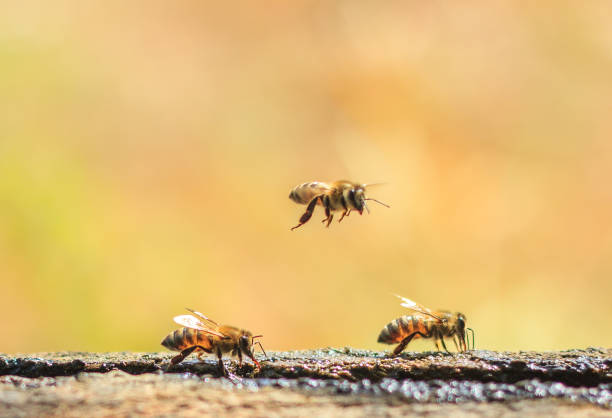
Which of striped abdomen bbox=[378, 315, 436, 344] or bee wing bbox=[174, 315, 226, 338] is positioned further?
striped abdomen bbox=[378, 315, 436, 344]

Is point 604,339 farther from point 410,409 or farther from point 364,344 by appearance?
point 410,409

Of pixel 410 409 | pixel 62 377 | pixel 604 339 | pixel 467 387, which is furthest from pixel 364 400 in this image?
pixel 604 339

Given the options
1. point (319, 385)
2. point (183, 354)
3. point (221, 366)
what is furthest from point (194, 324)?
point (319, 385)

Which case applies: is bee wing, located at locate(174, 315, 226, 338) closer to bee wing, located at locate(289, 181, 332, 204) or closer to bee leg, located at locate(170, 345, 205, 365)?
bee leg, located at locate(170, 345, 205, 365)

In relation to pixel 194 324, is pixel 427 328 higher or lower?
higher

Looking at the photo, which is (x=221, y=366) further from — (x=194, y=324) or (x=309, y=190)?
(x=309, y=190)

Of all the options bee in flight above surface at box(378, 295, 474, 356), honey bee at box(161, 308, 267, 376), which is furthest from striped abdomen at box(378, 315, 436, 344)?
honey bee at box(161, 308, 267, 376)

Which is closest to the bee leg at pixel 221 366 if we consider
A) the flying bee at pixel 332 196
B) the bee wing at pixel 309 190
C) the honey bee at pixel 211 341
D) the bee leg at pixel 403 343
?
the honey bee at pixel 211 341
